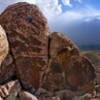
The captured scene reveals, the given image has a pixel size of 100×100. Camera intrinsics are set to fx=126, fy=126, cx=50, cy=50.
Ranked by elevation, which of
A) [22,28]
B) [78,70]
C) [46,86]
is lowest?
[46,86]

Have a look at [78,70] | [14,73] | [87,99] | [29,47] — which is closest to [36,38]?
[29,47]

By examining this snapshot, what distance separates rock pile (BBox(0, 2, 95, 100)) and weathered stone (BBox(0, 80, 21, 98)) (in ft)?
0.46

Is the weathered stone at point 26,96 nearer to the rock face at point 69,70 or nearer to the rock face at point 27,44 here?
the rock face at point 27,44

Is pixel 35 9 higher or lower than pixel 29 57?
higher

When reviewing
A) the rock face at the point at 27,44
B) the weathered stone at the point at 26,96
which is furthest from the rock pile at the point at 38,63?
the weathered stone at the point at 26,96

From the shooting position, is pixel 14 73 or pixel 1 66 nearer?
pixel 1 66

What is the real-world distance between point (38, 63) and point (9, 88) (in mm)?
2171

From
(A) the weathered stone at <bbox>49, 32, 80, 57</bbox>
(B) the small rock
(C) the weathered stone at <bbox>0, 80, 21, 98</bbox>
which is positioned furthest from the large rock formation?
(B) the small rock

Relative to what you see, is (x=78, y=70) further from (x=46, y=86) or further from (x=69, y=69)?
(x=46, y=86)

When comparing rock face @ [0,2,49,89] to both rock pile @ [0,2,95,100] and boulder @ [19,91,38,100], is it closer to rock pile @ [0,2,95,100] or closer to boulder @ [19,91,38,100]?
rock pile @ [0,2,95,100]

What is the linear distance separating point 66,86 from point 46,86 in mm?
1227

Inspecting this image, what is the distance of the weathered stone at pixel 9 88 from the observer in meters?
6.50

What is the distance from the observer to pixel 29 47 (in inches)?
307

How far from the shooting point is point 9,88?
22.3 ft
